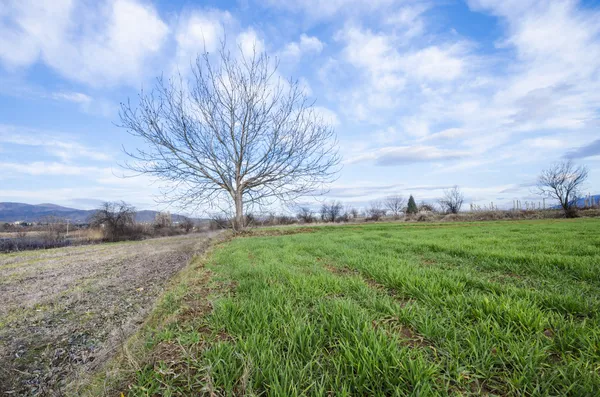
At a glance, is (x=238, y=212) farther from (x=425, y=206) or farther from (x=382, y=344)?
(x=425, y=206)

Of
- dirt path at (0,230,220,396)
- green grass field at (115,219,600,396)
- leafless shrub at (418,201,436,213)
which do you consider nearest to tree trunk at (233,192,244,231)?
dirt path at (0,230,220,396)

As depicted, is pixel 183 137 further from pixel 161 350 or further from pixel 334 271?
pixel 161 350

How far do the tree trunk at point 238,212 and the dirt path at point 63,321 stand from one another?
309 inches

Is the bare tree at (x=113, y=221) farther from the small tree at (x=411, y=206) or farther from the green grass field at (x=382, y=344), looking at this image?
the small tree at (x=411, y=206)

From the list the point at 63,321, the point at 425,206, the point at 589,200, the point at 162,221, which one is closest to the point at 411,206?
the point at 425,206

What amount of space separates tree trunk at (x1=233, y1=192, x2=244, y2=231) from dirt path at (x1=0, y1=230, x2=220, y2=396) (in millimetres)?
7853

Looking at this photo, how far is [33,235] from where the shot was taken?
2542cm

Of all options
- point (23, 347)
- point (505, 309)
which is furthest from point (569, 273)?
point (23, 347)

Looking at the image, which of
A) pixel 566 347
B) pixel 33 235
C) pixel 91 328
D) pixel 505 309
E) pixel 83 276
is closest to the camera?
pixel 566 347

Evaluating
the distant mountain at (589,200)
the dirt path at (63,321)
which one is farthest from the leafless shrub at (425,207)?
the dirt path at (63,321)

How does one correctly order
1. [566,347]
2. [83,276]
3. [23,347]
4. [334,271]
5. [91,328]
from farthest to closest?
[83,276]
[334,271]
[91,328]
[23,347]
[566,347]

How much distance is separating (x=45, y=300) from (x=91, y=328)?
2780 mm

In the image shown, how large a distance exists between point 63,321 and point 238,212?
11.7 m

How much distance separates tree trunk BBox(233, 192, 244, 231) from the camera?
15.9 m
